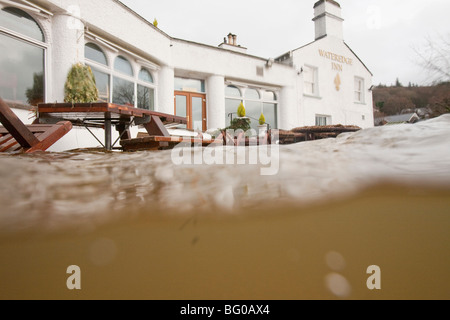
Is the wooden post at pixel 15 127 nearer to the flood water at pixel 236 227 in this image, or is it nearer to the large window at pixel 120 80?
the flood water at pixel 236 227

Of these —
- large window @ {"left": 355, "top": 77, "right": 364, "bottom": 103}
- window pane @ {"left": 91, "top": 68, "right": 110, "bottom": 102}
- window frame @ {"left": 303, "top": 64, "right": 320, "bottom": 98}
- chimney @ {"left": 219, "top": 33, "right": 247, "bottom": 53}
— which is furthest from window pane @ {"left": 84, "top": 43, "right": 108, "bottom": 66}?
large window @ {"left": 355, "top": 77, "right": 364, "bottom": 103}

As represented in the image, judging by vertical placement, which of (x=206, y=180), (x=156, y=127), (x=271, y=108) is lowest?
(x=206, y=180)

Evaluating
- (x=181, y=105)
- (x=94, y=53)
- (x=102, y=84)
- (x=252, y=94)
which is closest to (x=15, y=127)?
(x=102, y=84)

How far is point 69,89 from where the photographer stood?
5609mm

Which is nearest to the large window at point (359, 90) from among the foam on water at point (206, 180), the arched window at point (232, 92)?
the arched window at point (232, 92)

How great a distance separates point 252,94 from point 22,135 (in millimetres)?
10490

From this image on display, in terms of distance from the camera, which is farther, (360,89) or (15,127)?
(360,89)

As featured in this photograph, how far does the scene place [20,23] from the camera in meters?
5.44

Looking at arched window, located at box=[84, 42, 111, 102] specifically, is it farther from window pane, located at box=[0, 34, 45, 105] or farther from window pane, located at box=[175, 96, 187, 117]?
window pane, located at box=[175, 96, 187, 117]

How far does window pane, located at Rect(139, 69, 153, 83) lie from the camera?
8695 mm

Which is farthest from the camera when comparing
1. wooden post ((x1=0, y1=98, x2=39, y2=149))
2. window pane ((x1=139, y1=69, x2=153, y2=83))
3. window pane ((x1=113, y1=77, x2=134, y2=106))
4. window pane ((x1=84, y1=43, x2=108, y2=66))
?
window pane ((x1=139, y1=69, x2=153, y2=83))

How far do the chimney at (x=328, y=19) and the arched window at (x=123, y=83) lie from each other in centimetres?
1070

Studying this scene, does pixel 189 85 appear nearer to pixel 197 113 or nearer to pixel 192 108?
pixel 192 108

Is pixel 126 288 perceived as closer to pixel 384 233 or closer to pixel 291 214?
pixel 291 214
